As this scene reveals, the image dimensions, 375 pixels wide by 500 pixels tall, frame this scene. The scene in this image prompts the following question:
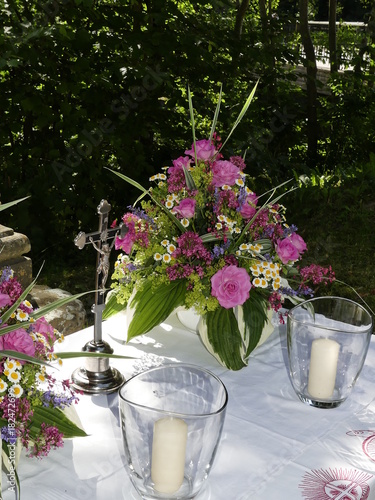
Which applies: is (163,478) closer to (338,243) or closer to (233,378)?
(233,378)

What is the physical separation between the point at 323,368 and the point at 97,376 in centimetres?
44

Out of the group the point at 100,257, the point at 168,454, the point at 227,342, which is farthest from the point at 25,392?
the point at 227,342

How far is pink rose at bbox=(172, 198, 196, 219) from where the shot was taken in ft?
5.01

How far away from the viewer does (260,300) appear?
155 centimetres

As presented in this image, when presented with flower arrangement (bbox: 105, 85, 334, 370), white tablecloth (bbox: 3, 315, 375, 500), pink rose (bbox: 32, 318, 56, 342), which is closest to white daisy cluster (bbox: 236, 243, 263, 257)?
flower arrangement (bbox: 105, 85, 334, 370)

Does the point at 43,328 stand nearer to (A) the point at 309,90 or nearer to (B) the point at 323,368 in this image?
(B) the point at 323,368

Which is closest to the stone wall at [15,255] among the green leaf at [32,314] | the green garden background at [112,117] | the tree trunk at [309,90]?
the green garden background at [112,117]

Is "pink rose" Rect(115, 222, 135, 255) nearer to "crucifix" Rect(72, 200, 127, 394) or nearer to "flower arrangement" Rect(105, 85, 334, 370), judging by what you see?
"flower arrangement" Rect(105, 85, 334, 370)

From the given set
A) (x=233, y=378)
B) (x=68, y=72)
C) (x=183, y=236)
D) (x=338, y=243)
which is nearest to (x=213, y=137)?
(x=183, y=236)

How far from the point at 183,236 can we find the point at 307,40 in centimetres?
514

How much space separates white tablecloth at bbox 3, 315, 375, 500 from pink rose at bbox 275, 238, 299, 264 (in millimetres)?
234

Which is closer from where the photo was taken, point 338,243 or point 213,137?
point 213,137

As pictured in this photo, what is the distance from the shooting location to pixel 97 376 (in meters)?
1.39

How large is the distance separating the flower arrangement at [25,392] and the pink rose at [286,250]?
22.5 inches
